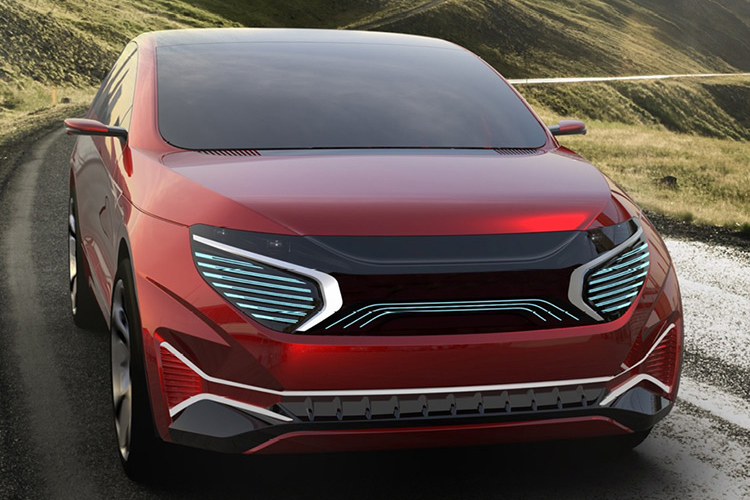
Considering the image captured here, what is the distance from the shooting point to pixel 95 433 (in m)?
4.27

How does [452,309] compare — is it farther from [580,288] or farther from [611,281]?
[611,281]

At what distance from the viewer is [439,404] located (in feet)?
10.3

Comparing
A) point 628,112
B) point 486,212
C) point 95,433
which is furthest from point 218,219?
point 628,112

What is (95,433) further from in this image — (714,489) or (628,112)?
(628,112)

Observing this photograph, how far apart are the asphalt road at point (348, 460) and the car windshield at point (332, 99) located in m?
1.26

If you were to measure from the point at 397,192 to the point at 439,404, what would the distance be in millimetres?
723

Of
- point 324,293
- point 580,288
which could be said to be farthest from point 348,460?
point 580,288

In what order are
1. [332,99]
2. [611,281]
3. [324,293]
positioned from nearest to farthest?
[324,293]
[611,281]
[332,99]

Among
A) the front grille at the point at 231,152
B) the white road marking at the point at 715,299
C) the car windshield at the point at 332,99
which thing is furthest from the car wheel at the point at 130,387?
the white road marking at the point at 715,299

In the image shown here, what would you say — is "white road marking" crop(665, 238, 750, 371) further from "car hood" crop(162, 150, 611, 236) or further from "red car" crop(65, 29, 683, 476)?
"car hood" crop(162, 150, 611, 236)

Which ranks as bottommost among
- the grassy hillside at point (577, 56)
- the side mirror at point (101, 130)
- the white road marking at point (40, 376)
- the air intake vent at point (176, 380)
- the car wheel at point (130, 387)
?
the grassy hillside at point (577, 56)

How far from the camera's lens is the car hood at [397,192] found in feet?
10.5

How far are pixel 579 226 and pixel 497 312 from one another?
16.7 inches

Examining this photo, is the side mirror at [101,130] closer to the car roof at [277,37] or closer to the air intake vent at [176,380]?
the car roof at [277,37]
